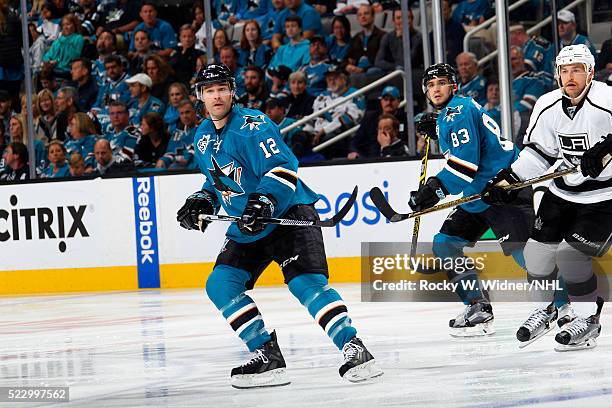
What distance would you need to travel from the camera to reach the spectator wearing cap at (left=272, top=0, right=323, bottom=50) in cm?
925

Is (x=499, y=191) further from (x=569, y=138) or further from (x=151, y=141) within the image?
(x=151, y=141)

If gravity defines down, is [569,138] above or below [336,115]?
above

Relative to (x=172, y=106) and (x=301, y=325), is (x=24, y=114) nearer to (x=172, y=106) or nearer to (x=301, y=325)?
(x=172, y=106)

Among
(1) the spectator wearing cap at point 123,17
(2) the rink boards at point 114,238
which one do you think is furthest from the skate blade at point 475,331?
(1) the spectator wearing cap at point 123,17

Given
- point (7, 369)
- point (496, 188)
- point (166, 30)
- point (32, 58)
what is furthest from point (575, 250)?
point (32, 58)

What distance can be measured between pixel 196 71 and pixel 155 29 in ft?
2.10

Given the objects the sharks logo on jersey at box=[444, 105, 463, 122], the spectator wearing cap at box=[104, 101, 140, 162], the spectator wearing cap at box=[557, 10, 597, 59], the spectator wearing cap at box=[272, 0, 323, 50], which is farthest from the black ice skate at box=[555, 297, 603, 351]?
the spectator wearing cap at box=[104, 101, 140, 162]

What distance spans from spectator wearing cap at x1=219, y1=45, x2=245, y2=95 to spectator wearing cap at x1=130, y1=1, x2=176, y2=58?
1.91 feet

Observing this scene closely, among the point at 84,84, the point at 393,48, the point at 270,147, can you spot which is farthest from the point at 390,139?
the point at 270,147

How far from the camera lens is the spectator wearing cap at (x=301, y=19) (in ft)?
30.3

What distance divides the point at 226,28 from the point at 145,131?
114cm

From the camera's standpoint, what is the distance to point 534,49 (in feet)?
27.0

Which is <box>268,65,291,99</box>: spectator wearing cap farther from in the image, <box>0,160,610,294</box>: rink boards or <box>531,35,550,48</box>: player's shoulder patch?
<box>531,35,550,48</box>: player's shoulder patch

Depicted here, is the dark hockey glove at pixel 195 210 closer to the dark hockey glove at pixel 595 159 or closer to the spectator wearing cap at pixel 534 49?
the dark hockey glove at pixel 595 159
